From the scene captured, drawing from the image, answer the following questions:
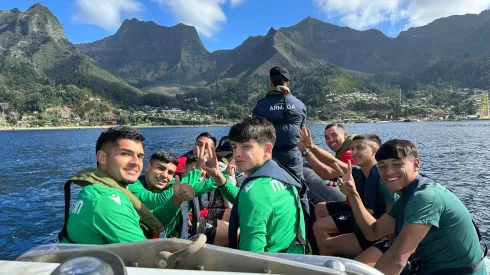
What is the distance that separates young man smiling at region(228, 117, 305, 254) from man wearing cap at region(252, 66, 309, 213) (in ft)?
7.28

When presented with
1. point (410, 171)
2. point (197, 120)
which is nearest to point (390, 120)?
point (197, 120)

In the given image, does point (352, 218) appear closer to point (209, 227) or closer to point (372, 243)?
point (372, 243)

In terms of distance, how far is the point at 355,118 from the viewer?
608 ft

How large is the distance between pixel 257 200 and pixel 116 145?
1.39 metres

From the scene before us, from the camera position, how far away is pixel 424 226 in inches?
117

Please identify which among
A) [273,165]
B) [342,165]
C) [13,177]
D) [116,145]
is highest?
[116,145]

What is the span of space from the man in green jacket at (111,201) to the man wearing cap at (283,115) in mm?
2758

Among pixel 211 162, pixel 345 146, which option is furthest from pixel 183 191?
pixel 345 146

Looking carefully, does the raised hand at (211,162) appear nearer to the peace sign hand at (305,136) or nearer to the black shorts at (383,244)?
the peace sign hand at (305,136)

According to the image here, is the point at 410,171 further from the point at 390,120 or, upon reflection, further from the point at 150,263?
the point at 390,120

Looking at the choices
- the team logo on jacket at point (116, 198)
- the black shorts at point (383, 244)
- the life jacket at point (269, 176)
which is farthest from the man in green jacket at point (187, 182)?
the black shorts at point (383, 244)

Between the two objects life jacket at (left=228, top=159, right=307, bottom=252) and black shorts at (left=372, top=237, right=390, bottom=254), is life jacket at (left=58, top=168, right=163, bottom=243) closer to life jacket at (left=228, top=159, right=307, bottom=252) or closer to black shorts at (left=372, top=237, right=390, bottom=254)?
Answer: life jacket at (left=228, top=159, right=307, bottom=252)

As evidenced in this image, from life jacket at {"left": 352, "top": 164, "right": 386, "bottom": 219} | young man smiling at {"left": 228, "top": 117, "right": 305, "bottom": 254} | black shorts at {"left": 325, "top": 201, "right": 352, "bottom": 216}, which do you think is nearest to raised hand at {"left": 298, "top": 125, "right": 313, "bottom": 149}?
black shorts at {"left": 325, "top": 201, "right": 352, "bottom": 216}

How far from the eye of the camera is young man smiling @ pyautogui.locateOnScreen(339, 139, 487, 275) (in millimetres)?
3008
